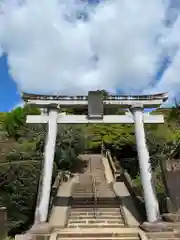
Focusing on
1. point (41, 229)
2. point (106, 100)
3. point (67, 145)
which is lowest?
point (41, 229)

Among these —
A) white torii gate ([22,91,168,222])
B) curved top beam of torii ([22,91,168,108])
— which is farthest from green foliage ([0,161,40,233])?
curved top beam of torii ([22,91,168,108])

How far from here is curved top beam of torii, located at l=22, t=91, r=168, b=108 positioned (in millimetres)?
12859

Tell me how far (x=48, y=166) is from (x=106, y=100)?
155 inches

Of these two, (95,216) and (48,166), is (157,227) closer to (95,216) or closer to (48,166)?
(95,216)

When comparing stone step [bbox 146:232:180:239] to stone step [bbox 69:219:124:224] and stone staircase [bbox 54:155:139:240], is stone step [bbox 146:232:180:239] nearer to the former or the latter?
stone staircase [bbox 54:155:139:240]

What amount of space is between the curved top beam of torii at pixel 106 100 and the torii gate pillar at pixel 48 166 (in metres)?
0.50

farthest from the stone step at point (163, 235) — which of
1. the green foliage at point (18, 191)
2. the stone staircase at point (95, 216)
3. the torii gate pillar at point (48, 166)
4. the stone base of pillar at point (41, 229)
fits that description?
the green foliage at point (18, 191)

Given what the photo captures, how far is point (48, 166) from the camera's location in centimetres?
1201

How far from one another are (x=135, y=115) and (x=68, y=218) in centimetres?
533

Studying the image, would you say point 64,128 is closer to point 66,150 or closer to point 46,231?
point 66,150

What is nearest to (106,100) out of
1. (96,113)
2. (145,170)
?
(96,113)

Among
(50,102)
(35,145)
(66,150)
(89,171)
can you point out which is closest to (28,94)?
(50,102)

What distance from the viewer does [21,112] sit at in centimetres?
2822

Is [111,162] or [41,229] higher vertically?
[111,162]
